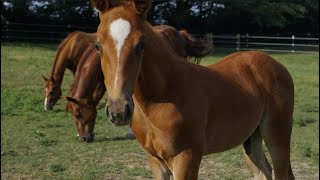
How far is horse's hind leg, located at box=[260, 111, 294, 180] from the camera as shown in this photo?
396 centimetres

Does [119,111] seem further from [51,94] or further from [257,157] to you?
[51,94]

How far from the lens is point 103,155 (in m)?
6.43

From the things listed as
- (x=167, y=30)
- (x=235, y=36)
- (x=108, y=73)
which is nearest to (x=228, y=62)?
(x=108, y=73)

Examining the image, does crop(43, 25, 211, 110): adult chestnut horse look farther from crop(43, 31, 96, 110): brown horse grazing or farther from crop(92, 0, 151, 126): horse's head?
crop(92, 0, 151, 126): horse's head

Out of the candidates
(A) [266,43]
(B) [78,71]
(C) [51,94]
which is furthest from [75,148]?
(A) [266,43]

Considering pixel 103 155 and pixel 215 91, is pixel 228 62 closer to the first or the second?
pixel 215 91

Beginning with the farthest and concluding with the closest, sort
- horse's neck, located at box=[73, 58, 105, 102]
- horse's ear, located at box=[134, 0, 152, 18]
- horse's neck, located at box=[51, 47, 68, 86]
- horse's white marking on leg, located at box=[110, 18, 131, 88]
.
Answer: horse's neck, located at box=[51, 47, 68, 86] < horse's neck, located at box=[73, 58, 105, 102] < horse's ear, located at box=[134, 0, 152, 18] < horse's white marking on leg, located at box=[110, 18, 131, 88]

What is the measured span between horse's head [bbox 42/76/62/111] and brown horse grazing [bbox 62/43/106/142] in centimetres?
173

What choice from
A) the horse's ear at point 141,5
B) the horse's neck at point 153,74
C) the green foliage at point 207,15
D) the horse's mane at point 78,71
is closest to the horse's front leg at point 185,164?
the horse's neck at point 153,74

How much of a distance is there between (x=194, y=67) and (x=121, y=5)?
2.59 ft

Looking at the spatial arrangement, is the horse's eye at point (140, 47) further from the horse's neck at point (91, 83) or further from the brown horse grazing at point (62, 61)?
the brown horse grazing at point (62, 61)

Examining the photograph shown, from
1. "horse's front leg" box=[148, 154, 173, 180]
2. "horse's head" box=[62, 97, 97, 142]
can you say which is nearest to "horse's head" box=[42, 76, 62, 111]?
"horse's head" box=[62, 97, 97, 142]

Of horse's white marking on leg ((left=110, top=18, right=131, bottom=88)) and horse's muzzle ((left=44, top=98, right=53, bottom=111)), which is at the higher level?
horse's white marking on leg ((left=110, top=18, right=131, bottom=88))

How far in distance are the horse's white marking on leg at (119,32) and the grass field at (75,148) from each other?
111 inches
